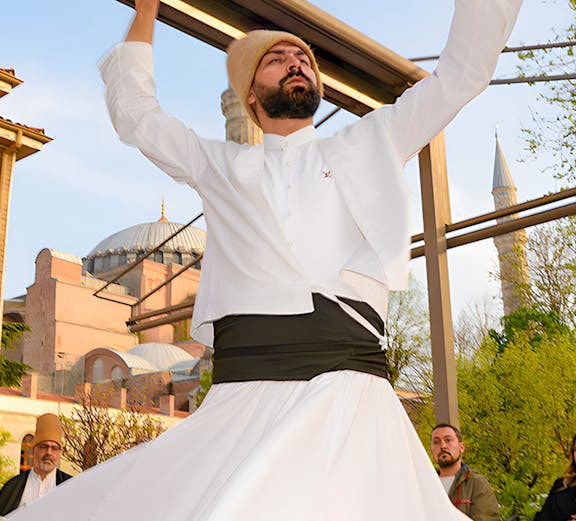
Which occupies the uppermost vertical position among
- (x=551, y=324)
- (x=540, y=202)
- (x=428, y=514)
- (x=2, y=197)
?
(x=2, y=197)

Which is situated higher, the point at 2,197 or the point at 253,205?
the point at 2,197

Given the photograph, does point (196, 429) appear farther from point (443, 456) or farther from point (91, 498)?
point (443, 456)

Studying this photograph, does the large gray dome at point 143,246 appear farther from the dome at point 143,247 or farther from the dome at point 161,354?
the dome at point 161,354

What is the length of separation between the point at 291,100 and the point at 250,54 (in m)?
0.17

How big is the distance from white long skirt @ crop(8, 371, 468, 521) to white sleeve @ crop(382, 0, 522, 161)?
0.55m

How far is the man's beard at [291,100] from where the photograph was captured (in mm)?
1864

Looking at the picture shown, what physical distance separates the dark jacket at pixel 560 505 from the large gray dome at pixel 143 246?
4929cm

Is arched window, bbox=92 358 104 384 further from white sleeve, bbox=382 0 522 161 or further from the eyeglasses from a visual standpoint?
white sleeve, bbox=382 0 522 161

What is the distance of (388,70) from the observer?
357 cm

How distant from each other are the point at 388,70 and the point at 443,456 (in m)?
2.71

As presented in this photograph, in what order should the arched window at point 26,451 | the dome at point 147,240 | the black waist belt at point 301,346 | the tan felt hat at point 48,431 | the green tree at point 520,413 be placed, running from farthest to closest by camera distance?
the dome at point 147,240 < the arched window at point 26,451 < the green tree at point 520,413 < the tan felt hat at point 48,431 < the black waist belt at point 301,346

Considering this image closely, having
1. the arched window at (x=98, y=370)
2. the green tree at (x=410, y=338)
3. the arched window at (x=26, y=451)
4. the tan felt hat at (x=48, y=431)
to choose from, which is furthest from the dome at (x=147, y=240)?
the tan felt hat at (x=48, y=431)

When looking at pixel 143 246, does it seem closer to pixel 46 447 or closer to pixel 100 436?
pixel 100 436

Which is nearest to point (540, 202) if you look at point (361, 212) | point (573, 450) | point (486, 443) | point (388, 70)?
point (388, 70)
